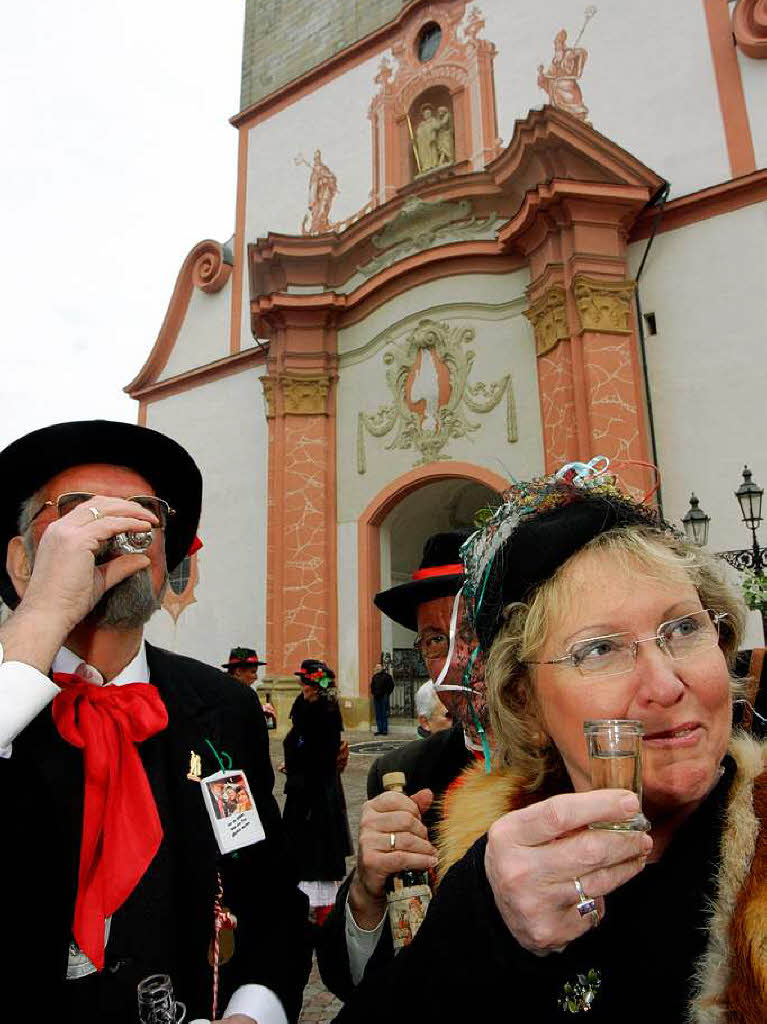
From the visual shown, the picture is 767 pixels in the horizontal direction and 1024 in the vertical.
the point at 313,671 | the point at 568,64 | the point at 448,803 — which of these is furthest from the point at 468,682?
the point at 568,64

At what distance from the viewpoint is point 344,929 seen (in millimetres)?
1762

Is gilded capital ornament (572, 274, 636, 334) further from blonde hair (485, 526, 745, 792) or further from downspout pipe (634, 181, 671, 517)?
blonde hair (485, 526, 745, 792)

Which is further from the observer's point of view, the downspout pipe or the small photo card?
the downspout pipe

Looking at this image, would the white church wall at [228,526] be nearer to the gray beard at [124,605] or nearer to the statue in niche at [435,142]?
the statue in niche at [435,142]

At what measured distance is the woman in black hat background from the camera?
16.6 feet

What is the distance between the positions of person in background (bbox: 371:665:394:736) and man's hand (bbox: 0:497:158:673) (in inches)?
441

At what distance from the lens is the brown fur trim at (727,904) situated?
108 centimetres

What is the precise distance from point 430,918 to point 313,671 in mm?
4461

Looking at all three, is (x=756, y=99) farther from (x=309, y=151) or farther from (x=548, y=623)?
(x=548, y=623)

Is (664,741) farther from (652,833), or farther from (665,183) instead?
(665,183)

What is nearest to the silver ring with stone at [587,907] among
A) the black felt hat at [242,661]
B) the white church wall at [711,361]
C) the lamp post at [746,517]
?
the black felt hat at [242,661]

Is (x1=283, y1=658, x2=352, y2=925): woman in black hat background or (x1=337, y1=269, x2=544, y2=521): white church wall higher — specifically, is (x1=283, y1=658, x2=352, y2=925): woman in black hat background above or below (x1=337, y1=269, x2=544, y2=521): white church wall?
below

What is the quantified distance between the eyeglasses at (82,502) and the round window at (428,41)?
16.4 m

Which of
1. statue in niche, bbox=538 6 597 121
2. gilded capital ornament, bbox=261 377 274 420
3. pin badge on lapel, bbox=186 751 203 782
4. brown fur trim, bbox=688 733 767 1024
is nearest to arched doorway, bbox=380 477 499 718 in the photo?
gilded capital ornament, bbox=261 377 274 420
